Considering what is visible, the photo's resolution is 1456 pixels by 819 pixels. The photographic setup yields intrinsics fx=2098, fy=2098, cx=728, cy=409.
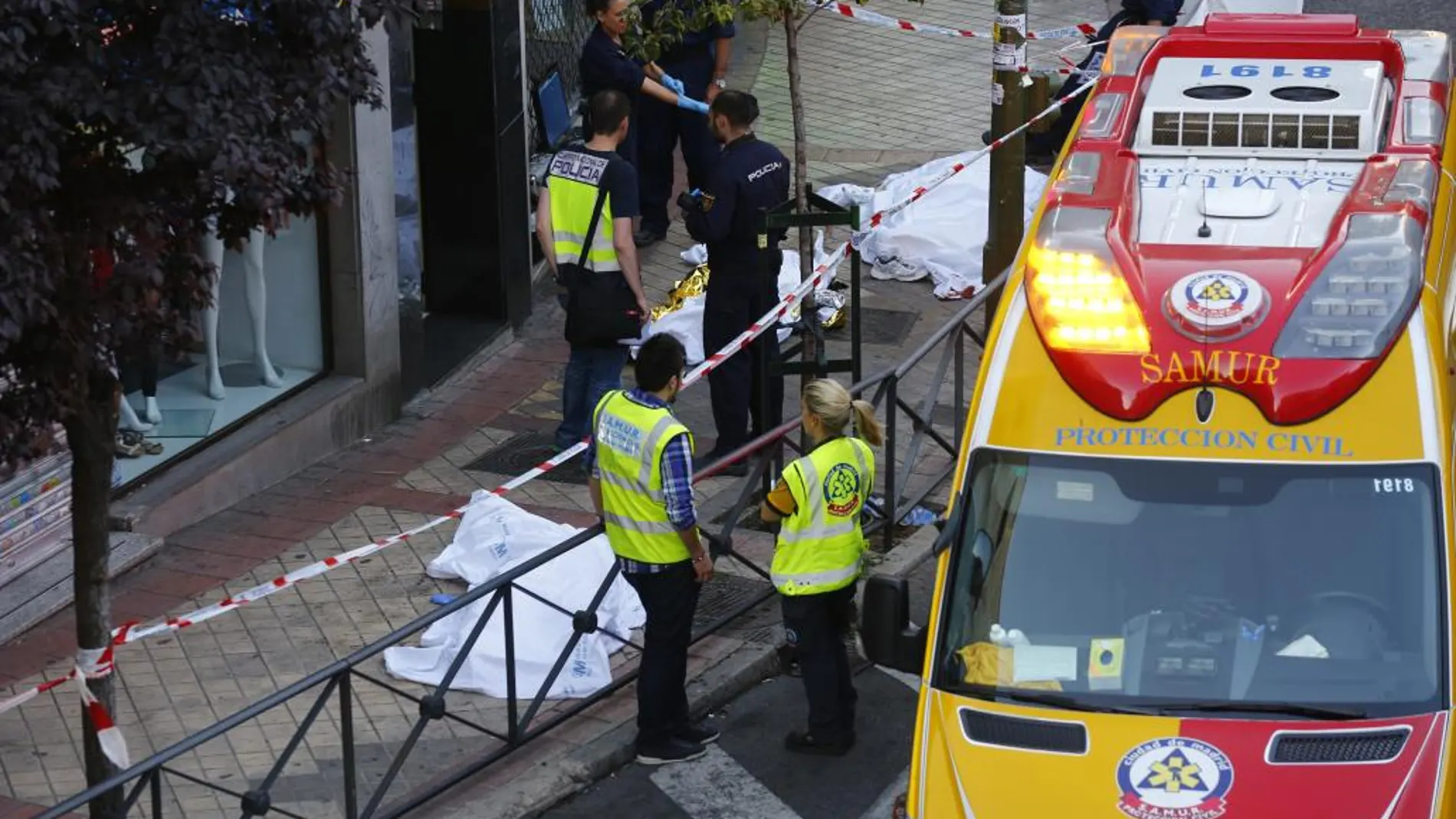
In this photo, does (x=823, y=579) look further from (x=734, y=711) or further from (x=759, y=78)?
(x=759, y=78)

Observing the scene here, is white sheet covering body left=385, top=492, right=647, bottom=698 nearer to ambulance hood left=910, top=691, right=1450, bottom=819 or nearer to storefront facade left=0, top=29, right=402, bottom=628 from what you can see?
storefront facade left=0, top=29, right=402, bottom=628

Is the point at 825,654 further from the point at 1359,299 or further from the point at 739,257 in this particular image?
the point at 739,257

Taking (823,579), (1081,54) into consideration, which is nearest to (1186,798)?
(823,579)

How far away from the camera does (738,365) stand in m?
11.5

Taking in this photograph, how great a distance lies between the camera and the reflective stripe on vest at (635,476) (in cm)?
809

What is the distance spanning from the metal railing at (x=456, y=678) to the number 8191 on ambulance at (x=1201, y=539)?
2030 millimetres

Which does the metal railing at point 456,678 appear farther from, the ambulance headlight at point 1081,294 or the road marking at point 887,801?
the ambulance headlight at point 1081,294

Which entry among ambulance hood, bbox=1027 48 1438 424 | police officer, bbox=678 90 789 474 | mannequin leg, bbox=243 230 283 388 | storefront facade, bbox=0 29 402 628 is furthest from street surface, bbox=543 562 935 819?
mannequin leg, bbox=243 230 283 388

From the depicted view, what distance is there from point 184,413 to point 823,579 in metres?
4.48

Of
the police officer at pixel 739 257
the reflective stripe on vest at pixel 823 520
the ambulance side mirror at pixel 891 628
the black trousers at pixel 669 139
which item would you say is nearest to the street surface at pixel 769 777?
the reflective stripe on vest at pixel 823 520

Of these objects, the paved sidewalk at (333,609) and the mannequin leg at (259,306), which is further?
the mannequin leg at (259,306)

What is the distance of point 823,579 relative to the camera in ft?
27.5

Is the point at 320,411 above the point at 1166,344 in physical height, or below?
below

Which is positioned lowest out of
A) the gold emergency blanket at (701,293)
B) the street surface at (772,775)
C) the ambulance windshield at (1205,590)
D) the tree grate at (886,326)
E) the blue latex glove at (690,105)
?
the street surface at (772,775)
